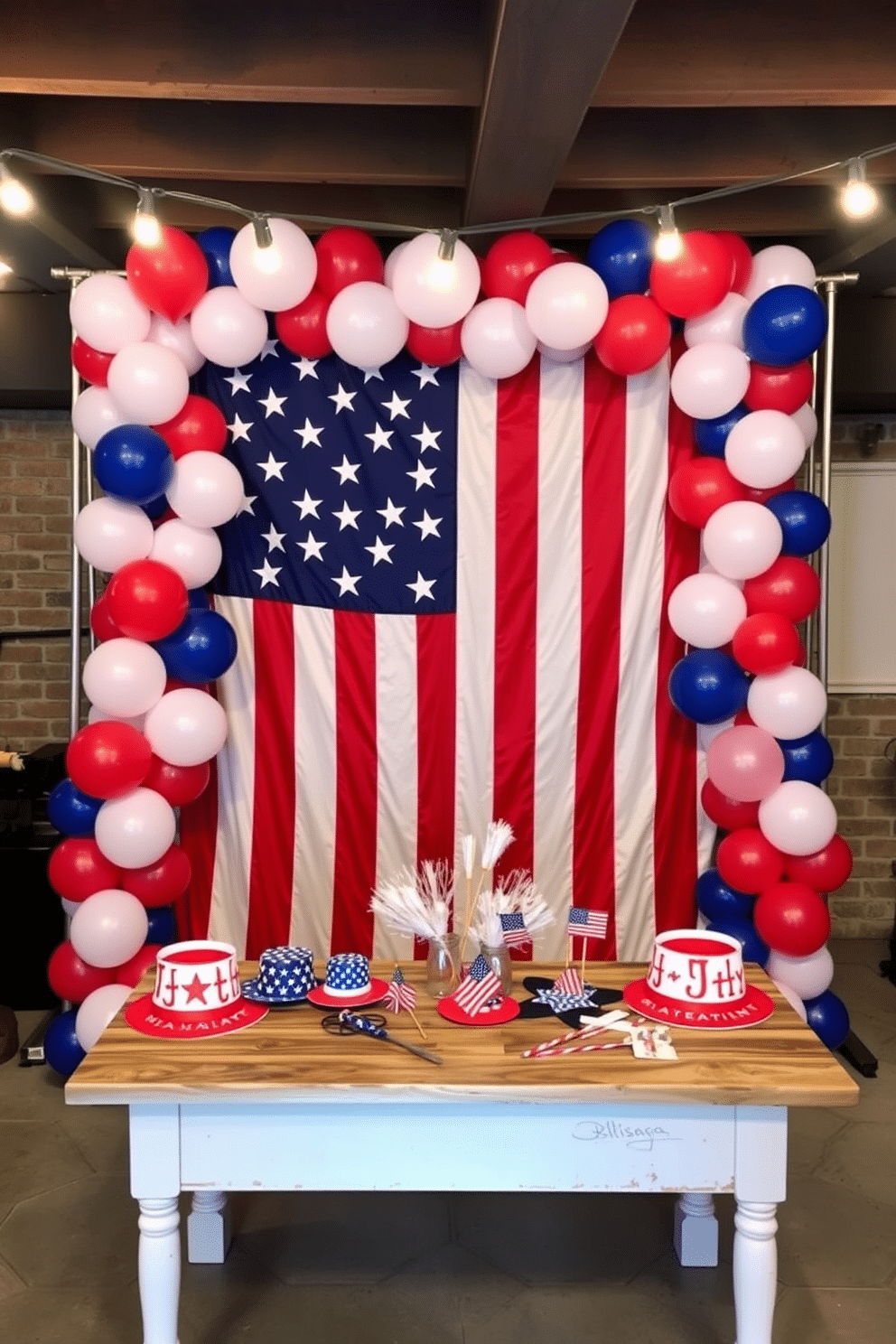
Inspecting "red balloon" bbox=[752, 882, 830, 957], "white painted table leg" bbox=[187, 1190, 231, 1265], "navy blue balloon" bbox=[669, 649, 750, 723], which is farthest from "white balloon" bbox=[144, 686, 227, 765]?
"red balloon" bbox=[752, 882, 830, 957]

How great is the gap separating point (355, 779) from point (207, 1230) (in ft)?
4.66

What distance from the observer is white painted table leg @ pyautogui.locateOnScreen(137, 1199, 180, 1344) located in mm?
1929

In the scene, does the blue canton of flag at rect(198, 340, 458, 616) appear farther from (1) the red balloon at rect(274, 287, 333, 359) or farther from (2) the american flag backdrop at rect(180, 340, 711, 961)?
(1) the red balloon at rect(274, 287, 333, 359)

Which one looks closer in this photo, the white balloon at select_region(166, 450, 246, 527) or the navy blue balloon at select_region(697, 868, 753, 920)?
the white balloon at select_region(166, 450, 246, 527)

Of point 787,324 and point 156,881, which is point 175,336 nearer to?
point 156,881

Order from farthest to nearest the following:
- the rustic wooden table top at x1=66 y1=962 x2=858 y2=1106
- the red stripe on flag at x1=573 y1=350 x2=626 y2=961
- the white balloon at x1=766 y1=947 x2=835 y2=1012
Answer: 1. the red stripe on flag at x1=573 y1=350 x2=626 y2=961
2. the white balloon at x1=766 y1=947 x2=835 y2=1012
3. the rustic wooden table top at x1=66 y1=962 x2=858 y2=1106

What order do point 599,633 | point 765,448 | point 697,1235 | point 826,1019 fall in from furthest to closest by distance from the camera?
point 599,633, point 826,1019, point 765,448, point 697,1235

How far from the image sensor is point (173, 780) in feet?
11.0

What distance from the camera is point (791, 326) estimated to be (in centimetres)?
312

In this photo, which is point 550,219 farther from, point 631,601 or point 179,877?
point 179,877

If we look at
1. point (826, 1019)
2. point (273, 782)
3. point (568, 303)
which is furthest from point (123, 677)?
point (826, 1019)

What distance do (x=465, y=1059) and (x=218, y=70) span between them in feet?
6.98

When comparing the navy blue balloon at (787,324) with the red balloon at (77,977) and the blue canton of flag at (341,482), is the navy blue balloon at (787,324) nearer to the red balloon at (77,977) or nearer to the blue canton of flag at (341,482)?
the blue canton of flag at (341,482)

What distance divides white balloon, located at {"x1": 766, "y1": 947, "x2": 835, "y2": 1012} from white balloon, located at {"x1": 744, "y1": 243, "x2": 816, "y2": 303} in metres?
1.90
